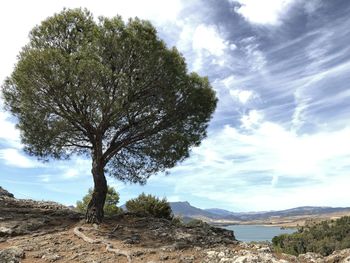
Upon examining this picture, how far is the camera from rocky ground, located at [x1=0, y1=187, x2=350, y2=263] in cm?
1605

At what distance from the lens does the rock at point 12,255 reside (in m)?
15.7

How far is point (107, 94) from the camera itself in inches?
835

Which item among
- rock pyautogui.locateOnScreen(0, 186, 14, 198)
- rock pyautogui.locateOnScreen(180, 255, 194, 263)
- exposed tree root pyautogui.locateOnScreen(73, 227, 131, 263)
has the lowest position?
rock pyautogui.locateOnScreen(180, 255, 194, 263)

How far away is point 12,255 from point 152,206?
13.7 meters

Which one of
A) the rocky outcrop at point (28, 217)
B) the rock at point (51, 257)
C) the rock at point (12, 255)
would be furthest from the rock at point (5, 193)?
the rock at point (51, 257)

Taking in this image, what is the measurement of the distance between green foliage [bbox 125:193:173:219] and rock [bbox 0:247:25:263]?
1234cm

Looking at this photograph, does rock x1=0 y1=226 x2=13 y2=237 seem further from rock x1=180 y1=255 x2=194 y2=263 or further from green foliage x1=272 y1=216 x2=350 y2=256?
green foliage x1=272 y1=216 x2=350 y2=256

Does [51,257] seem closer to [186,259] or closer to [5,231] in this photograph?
[5,231]

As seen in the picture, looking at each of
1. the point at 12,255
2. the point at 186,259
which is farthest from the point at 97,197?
the point at 186,259

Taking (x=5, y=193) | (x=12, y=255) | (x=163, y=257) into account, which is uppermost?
(x=5, y=193)

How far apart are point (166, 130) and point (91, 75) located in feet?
22.2

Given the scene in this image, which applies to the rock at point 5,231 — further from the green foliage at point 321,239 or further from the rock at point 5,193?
the green foliage at point 321,239

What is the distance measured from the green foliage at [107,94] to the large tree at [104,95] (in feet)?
0.18

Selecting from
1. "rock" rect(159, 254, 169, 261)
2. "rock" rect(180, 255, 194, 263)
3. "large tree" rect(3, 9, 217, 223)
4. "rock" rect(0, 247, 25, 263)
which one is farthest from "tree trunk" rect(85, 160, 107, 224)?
"rock" rect(180, 255, 194, 263)
